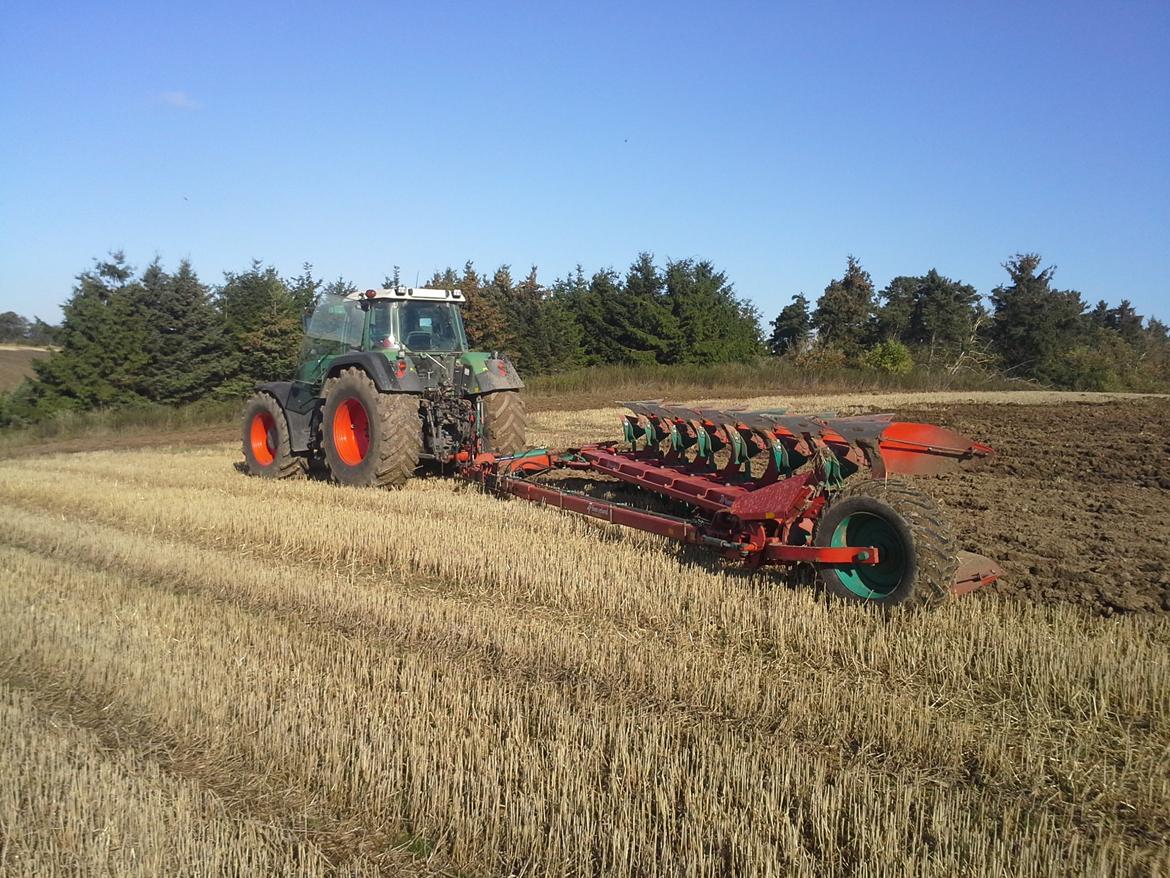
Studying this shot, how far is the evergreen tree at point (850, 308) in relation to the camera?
4272cm

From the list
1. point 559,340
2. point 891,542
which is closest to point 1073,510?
point 891,542

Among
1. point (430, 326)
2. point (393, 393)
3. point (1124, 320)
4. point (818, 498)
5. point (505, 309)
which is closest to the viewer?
point (818, 498)

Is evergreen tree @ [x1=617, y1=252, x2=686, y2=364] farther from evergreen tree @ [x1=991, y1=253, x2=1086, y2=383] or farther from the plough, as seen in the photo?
the plough

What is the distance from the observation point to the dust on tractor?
4664 millimetres

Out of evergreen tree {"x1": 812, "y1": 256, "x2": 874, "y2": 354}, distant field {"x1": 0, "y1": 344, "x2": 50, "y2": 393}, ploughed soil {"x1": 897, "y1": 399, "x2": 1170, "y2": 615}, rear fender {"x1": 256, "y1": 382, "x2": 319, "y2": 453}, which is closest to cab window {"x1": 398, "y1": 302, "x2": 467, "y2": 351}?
rear fender {"x1": 256, "y1": 382, "x2": 319, "y2": 453}

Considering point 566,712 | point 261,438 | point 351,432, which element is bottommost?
point 566,712

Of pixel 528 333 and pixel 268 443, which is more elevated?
pixel 528 333

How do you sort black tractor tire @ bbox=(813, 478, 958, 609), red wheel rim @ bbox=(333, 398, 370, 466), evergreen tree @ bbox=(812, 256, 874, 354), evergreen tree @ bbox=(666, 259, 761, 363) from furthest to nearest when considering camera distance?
1. evergreen tree @ bbox=(812, 256, 874, 354)
2. evergreen tree @ bbox=(666, 259, 761, 363)
3. red wheel rim @ bbox=(333, 398, 370, 466)
4. black tractor tire @ bbox=(813, 478, 958, 609)

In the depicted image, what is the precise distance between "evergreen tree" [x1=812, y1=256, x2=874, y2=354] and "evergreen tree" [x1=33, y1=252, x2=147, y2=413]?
2974 cm

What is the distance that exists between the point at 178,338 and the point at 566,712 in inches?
1025

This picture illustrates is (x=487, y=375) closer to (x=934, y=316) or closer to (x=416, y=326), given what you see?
(x=416, y=326)

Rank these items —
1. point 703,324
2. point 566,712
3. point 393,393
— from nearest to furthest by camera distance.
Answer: point 566,712
point 393,393
point 703,324

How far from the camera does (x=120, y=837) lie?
8.69 ft

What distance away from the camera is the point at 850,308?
42.7 metres
